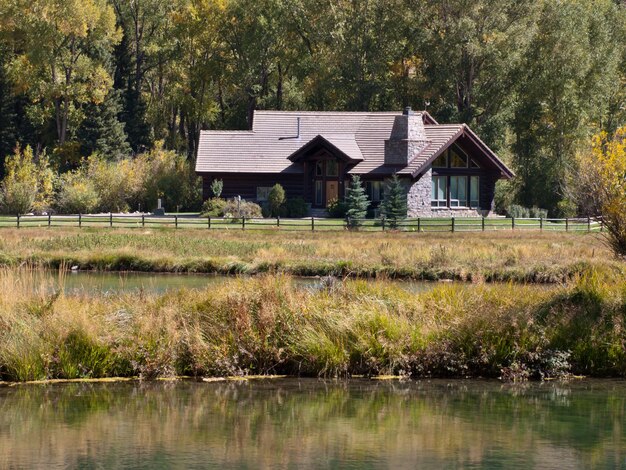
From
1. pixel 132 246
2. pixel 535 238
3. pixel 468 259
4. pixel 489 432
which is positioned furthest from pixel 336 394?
pixel 535 238

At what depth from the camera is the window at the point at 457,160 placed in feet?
224

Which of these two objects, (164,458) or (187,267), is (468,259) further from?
(164,458)

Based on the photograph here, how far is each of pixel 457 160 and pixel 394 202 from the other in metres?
9.31

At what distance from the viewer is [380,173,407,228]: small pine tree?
197 feet

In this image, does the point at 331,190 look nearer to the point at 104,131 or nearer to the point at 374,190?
the point at 374,190

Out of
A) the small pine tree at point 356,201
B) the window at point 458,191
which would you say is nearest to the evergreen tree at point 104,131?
the small pine tree at point 356,201

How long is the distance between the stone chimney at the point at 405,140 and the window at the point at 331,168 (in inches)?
113

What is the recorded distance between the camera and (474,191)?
2709 inches

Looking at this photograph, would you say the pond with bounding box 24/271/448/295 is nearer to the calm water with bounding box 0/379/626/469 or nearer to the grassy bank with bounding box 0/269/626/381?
the grassy bank with bounding box 0/269/626/381

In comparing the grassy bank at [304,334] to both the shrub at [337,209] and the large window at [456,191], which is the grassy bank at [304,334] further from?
the large window at [456,191]

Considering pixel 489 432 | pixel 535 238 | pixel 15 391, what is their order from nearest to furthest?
pixel 489 432 < pixel 15 391 < pixel 535 238

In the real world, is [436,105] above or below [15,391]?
above

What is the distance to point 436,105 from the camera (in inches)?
3024

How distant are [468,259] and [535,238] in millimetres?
9541
